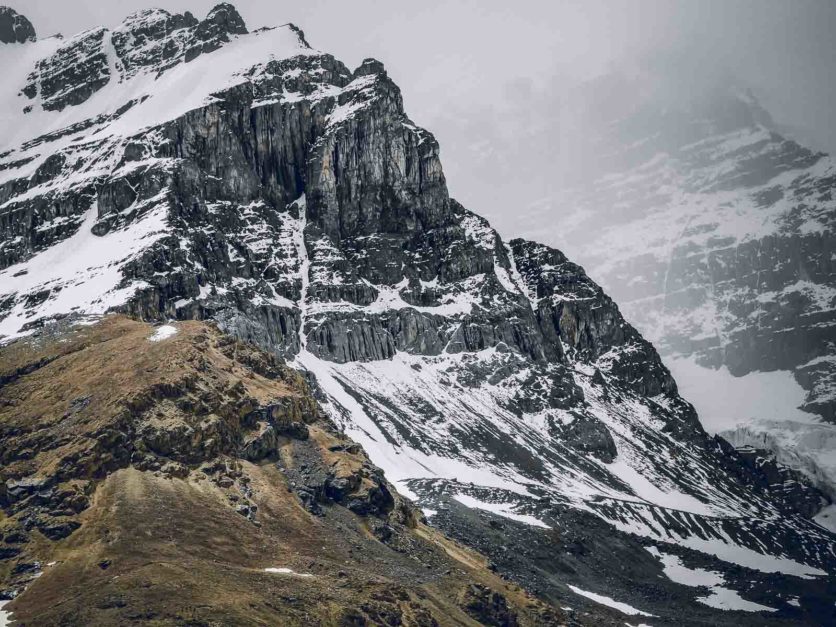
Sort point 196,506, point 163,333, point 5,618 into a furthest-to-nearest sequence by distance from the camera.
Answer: point 163,333, point 196,506, point 5,618

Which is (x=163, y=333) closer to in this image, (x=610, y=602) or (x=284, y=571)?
(x=284, y=571)

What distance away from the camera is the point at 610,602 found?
167 meters

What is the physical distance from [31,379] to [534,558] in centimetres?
9138

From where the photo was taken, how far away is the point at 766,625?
17812cm

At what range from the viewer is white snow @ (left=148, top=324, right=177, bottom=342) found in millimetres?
153500

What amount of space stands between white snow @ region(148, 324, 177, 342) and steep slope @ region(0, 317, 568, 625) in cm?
36

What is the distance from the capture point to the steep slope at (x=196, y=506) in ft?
308

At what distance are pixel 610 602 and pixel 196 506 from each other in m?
82.8

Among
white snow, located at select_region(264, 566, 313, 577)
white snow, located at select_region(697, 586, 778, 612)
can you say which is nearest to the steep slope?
white snow, located at select_region(264, 566, 313, 577)

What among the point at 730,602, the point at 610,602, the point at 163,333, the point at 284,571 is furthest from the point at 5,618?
the point at 730,602

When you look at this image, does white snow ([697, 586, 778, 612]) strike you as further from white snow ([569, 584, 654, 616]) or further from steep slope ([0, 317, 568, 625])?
steep slope ([0, 317, 568, 625])

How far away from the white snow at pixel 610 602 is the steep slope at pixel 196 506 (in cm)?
2012

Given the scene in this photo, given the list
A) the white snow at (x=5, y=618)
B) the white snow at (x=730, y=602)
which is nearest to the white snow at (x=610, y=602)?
the white snow at (x=730, y=602)

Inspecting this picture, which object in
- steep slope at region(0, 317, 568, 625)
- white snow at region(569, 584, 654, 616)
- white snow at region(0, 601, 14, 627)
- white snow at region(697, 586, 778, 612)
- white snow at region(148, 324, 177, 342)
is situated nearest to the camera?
white snow at region(0, 601, 14, 627)
